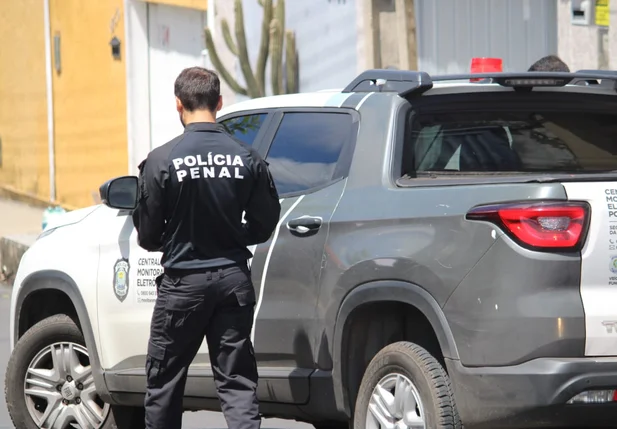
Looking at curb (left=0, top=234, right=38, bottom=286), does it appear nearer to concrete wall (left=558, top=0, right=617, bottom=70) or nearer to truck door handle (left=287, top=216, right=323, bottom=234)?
concrete wall (left=558, top=0, right=617, bottom=70)

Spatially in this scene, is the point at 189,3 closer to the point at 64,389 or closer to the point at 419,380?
the point at 64,389

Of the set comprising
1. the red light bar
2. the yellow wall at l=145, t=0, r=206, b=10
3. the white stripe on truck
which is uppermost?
the yellow wall at l=145, t=0, r=206, b=10

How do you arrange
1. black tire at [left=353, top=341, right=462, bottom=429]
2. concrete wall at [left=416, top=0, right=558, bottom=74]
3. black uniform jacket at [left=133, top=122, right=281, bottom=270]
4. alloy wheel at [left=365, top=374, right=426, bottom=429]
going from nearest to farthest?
black tire at [left=353, top=341, right=462, bottom=429] → alloy wheel at [left=365, top=374, right=426, bottom=429] → black uniform jacket at [left=133, top=122, right=281, bottom=270] → concrete wall at [left=416, top=0, right=558, bottom=74]

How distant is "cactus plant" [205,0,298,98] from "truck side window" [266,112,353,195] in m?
9.04

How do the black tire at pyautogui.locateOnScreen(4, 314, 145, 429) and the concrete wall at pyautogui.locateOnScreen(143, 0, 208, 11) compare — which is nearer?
the black tire at pyautogui.locateOnScreen(4, 314, 145, 429)

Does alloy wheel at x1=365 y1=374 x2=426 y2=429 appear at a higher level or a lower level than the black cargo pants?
lower

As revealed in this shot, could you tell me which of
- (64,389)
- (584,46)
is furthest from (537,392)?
(584,46)

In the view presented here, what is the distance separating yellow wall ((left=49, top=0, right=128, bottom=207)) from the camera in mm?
19031

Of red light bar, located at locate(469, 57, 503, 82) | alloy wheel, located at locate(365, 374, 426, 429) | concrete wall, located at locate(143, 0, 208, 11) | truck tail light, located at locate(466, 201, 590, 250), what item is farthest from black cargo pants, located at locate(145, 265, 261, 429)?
concrete wall, located at locate(143, 0, 208, 11)

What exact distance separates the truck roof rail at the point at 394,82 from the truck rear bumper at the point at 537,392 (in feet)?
4.07

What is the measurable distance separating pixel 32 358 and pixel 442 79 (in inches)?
103

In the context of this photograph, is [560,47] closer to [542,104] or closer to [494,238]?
[542,104]

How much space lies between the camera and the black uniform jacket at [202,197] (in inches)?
214

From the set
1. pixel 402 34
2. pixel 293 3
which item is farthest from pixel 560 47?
pixel 293 3
